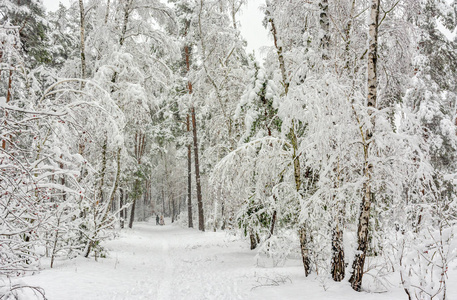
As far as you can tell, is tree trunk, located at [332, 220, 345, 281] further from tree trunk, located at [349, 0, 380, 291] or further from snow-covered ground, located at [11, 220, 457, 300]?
tree trunk, located at [349, 0, 380, 291]

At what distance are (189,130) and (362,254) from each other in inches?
740

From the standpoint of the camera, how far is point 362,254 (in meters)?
5.34

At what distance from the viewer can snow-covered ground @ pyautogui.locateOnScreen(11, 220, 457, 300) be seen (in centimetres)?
579

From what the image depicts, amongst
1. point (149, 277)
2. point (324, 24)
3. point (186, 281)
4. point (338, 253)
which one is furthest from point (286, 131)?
point (149, 277)

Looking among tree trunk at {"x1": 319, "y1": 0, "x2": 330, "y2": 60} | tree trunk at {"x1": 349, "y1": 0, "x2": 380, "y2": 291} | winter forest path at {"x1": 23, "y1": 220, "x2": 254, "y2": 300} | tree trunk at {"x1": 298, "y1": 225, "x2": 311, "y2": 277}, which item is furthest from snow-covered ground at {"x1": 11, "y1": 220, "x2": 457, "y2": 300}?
tree trunk at {"x1": 319, "y1": 0, "x2": 330, "y2": 60}

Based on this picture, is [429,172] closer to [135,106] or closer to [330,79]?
[330,79]

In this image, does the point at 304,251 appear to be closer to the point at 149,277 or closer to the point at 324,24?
the point at 149,277

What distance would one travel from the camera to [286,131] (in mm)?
6828

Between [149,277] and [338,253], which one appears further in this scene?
[149,277]

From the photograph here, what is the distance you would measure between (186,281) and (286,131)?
4.78m

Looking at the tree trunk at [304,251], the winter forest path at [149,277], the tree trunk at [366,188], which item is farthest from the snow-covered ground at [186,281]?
A: the tree trunk at [366,188]

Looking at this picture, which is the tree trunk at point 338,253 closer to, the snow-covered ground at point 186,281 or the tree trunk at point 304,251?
the snow-covered ground at point 186,281

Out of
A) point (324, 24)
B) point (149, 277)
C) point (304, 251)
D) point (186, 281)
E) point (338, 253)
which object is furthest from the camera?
point (149, 277)

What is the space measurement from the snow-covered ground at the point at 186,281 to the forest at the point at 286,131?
440 millimetres
